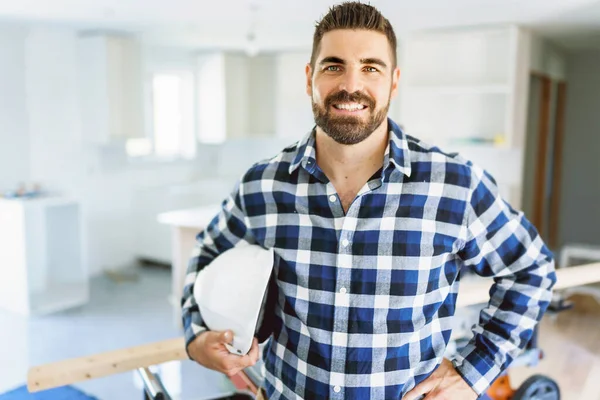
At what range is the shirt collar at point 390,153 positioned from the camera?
1120mm

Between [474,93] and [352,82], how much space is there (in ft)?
13.1

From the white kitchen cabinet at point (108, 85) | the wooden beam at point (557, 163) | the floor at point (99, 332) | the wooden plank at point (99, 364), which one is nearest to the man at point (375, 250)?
the wooden plank at point (99, 364)

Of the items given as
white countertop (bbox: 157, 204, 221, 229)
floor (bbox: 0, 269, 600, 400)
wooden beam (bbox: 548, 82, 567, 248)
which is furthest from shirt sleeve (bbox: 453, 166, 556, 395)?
wooden beam (bbox: 548, 82, 567, 248)

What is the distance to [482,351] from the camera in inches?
46.9

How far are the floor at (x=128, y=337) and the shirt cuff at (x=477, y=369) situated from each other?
5.04ft

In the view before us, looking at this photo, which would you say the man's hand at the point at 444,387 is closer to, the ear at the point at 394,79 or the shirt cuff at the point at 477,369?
the shirt cuff at the point at 477,369

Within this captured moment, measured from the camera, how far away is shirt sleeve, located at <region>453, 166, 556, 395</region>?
112 centimetres

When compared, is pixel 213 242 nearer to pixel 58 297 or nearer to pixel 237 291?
pixel 237 291

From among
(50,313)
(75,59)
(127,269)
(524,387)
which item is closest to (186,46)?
(75,59)

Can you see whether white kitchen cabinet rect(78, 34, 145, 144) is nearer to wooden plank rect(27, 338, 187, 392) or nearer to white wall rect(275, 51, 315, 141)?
white wall rect(275, 51, 315, 141)

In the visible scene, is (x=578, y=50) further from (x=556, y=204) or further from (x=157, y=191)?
(x=157, y=191)

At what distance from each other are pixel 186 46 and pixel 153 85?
537 millimetres

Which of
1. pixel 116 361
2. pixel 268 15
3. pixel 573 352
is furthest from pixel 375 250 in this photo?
pixel 268 15

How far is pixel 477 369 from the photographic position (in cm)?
118
